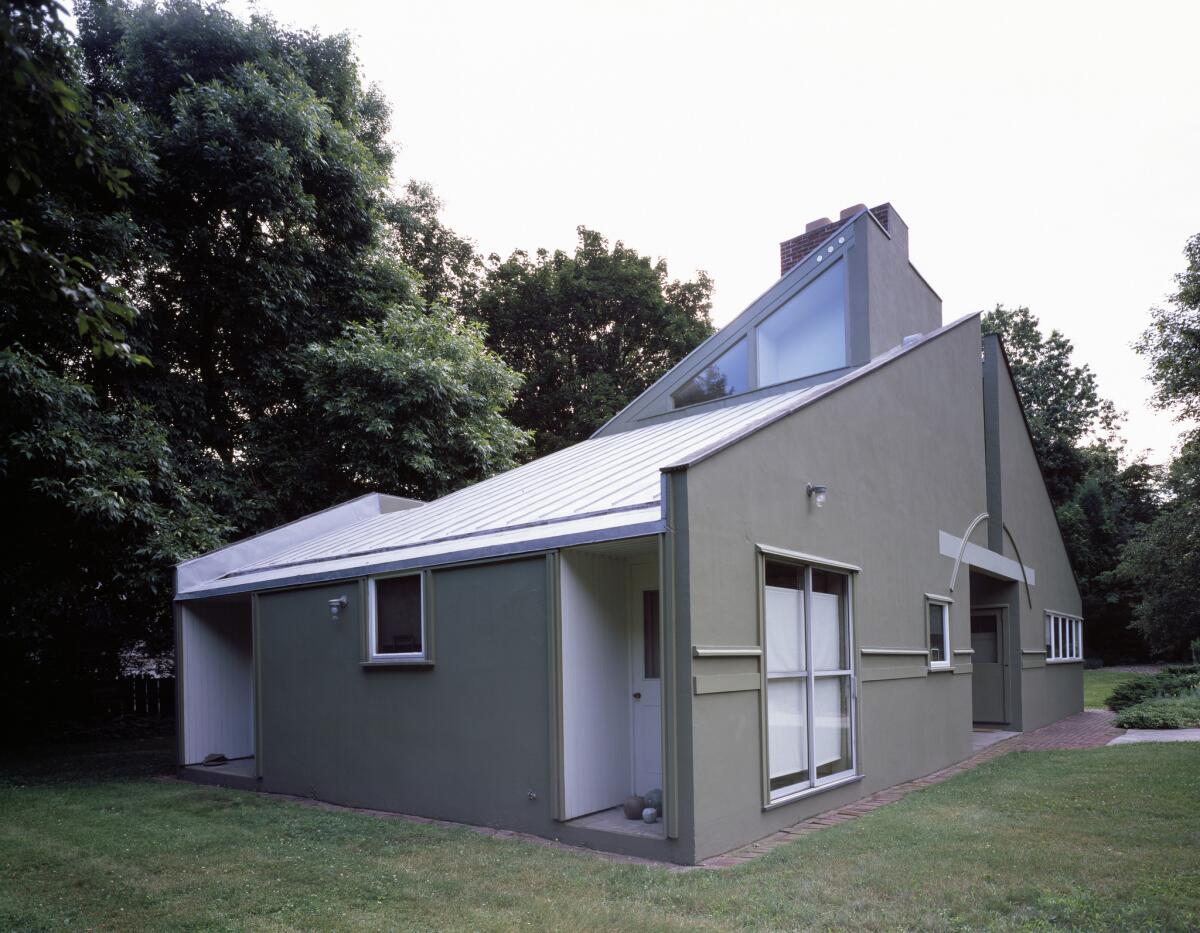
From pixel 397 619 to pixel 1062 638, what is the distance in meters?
15.3

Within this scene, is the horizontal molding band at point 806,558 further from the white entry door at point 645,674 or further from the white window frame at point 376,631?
the white window frame at point 376,631

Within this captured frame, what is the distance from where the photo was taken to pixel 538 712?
23.7 feet

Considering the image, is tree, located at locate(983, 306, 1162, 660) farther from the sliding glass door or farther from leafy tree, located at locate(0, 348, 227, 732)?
leafy tree, located at locate(0, 348, 227, 732)

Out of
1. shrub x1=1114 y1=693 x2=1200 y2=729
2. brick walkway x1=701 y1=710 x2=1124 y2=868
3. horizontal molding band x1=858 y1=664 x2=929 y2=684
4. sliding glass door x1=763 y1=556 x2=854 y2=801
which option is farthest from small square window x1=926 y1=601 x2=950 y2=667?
shrub x1=1114 y1=693 x2=1200 y2=729

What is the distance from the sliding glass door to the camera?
7426 millimetres

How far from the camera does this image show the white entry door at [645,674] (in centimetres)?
782

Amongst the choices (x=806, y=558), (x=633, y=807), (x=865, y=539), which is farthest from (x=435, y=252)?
(x=633, y=807)

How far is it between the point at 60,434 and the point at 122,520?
1.50 metres

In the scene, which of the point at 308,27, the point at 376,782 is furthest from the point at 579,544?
the point at 308,27

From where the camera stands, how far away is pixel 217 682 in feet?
39.8

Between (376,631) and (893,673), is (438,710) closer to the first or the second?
(376,631)

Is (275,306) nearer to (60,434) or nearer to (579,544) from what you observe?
(60,434)

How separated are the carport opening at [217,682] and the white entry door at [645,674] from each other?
5.90 metres

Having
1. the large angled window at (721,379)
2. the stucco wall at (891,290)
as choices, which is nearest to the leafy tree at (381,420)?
the large angled window at (721,379)
